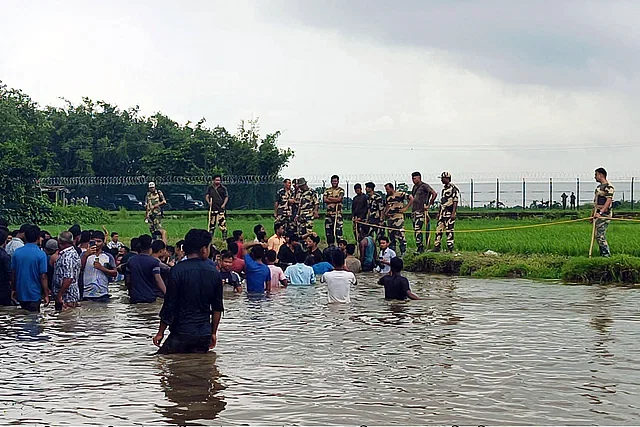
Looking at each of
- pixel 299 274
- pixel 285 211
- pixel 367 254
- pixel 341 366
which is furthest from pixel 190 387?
pixel 285 211

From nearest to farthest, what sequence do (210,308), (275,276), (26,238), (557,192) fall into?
(210,308) → (26,238) → (275,276) → (557,192)

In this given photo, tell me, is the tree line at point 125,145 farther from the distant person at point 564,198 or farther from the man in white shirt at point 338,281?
the man in white shirt at point 338,281

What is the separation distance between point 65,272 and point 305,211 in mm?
12380

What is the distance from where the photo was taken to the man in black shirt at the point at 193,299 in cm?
1005

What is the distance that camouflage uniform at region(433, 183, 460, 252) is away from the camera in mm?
23703

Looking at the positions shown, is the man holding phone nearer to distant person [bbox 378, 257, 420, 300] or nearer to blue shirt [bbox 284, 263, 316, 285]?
blue shirt [bbox 284, 263, 316, 285]

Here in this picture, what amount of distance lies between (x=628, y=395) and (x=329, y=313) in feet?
22.6

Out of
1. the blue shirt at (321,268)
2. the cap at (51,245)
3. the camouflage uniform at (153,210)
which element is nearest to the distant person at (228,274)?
the blue shirt at (321,268)

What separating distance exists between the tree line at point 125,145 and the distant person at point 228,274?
43037mm

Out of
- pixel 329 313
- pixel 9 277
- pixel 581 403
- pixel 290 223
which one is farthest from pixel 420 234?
pixel 581 403

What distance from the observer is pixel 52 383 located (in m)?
9.50

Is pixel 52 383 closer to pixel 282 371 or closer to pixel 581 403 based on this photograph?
pixel 282 371

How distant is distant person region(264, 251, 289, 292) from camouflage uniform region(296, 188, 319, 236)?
750 centimetres

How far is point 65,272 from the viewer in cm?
1457
